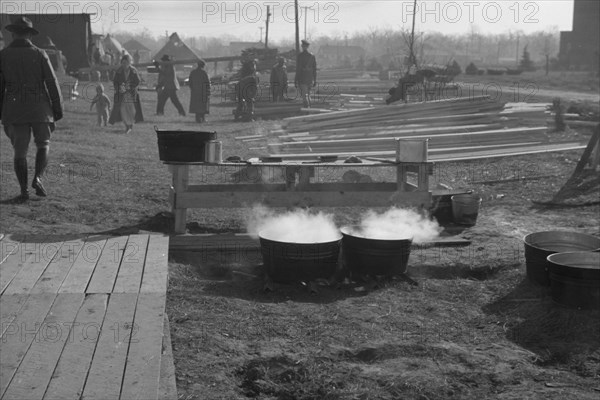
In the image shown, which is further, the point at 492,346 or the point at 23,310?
the point at 492,346

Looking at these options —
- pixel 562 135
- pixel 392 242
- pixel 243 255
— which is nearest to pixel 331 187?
pixel 243 255

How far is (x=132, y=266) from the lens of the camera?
5.57 m

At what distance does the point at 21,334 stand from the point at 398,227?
4.48 metres

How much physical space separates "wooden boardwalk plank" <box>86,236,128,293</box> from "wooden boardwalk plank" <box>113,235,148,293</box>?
0.04 metres

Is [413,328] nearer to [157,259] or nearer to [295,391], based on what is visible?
[295,391]

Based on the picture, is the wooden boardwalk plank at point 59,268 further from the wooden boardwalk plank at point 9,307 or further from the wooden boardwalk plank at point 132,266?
the wooden boardwalk plank at point 132,266

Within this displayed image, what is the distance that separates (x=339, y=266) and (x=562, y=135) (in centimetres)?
1117

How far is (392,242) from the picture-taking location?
686cm

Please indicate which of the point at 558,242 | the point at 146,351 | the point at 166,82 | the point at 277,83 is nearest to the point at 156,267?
the point at 146,351

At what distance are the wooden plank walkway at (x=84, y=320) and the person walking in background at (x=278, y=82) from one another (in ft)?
69.9

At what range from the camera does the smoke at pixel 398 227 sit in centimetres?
743

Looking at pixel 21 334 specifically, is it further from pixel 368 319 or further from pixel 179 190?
pixel 179 190

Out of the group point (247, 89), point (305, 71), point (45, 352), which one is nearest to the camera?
point (45, 352)

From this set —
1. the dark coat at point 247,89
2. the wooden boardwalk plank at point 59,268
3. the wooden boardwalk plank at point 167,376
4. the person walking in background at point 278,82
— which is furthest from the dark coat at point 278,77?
the wooden boardwalk plank at point 167,376
